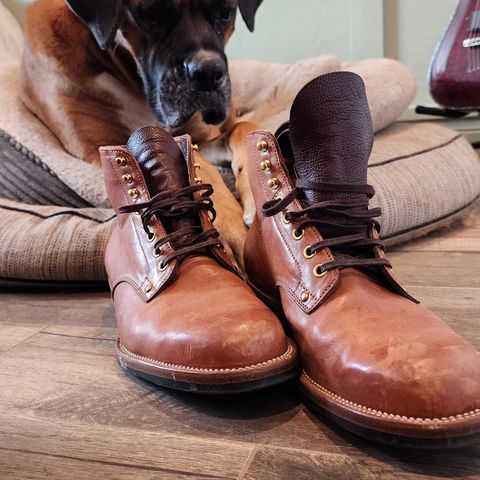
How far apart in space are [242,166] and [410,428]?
2.79 ft

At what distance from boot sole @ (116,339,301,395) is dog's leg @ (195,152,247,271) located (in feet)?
1.40

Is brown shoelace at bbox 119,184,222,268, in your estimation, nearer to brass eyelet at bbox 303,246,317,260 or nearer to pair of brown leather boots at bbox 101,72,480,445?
pair of brown leather boots at bbox 101,72,480,445

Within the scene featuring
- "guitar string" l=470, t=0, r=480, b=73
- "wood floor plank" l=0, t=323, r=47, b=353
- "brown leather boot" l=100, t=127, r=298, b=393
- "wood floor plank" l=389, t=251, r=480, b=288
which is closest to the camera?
"brown leather boot" l=100, t=127, r=298, b=393

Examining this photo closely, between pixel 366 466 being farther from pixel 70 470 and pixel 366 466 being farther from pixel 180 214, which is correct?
pixel 180 214

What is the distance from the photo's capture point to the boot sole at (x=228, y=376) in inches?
21.7

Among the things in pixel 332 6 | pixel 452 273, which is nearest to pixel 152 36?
pixel 452 273

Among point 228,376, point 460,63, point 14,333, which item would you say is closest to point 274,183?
point 228,376

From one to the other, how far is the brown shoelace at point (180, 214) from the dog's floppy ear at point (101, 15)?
2.12 feet

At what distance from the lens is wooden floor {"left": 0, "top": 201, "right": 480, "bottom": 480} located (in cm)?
48

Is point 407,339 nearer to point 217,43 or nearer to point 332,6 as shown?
point 217,43

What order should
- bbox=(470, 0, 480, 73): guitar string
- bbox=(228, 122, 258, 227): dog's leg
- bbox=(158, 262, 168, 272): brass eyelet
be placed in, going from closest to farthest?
bbox=(158, 262, 168, 272): brass eyelet → bbox=(228, 122, 258, 227): dog's leg → bbox=(470, 0, 480, 73): guitar string

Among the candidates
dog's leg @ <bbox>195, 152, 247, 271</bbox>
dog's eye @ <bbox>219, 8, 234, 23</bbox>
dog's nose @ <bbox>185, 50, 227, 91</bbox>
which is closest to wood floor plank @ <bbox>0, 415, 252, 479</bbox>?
dog's leg @ <bbox>195, 152, 247, 271</bbox>

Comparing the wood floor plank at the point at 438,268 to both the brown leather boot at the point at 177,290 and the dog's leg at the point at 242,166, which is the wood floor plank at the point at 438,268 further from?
the brown leather boot at the point at 177,290

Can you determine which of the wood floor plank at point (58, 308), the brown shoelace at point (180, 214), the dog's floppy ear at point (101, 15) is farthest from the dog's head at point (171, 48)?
the brown shoelace at point (180, 214)
